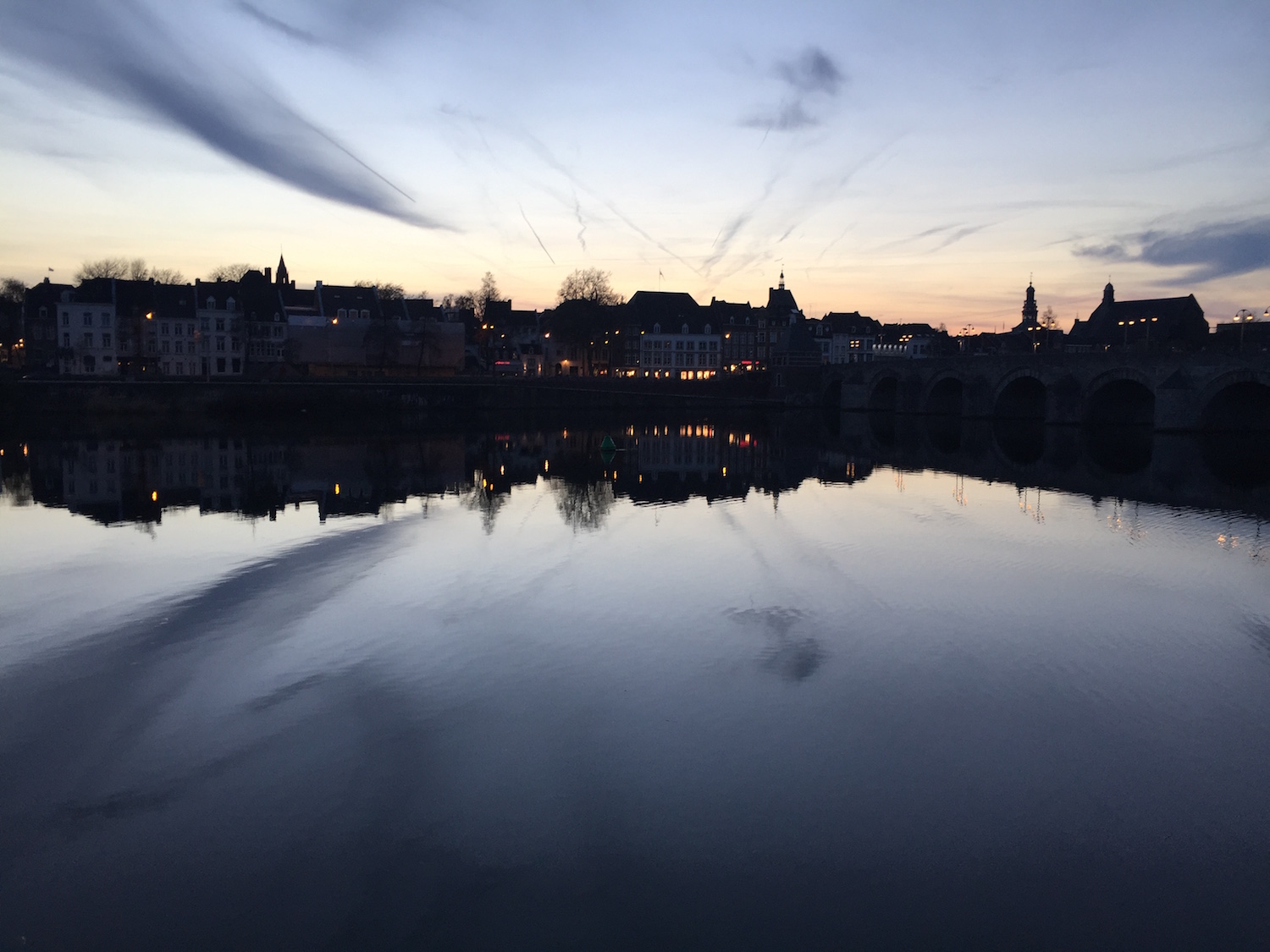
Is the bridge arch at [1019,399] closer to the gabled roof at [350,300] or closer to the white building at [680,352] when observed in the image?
the white building at [680,352]

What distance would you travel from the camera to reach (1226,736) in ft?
35.5

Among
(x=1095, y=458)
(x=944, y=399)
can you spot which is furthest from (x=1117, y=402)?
(x=1095, y=458)

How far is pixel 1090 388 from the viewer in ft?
210

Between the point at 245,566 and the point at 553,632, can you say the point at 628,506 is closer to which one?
the point at 245,566

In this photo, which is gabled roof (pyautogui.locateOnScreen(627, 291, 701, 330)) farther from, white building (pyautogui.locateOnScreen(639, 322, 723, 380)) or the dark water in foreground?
the dark water in foreground

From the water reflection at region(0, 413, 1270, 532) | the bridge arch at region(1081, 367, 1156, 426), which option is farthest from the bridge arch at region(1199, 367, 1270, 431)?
the bridge arch at region(1081, 367, 1156, 426)

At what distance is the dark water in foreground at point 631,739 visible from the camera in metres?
7.32

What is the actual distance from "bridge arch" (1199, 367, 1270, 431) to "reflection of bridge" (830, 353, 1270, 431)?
0.22 ft

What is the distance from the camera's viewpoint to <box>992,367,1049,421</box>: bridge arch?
7381cm

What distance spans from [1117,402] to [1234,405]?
9245 mm

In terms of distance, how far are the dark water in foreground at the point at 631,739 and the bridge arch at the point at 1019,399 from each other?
5273 cm

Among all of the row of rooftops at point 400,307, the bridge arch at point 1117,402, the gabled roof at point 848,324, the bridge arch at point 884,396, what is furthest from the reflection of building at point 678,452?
the gabled roof at point 848,324

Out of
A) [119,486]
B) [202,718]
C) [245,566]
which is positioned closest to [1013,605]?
[202,718]

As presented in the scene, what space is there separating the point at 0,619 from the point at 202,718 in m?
7.03
